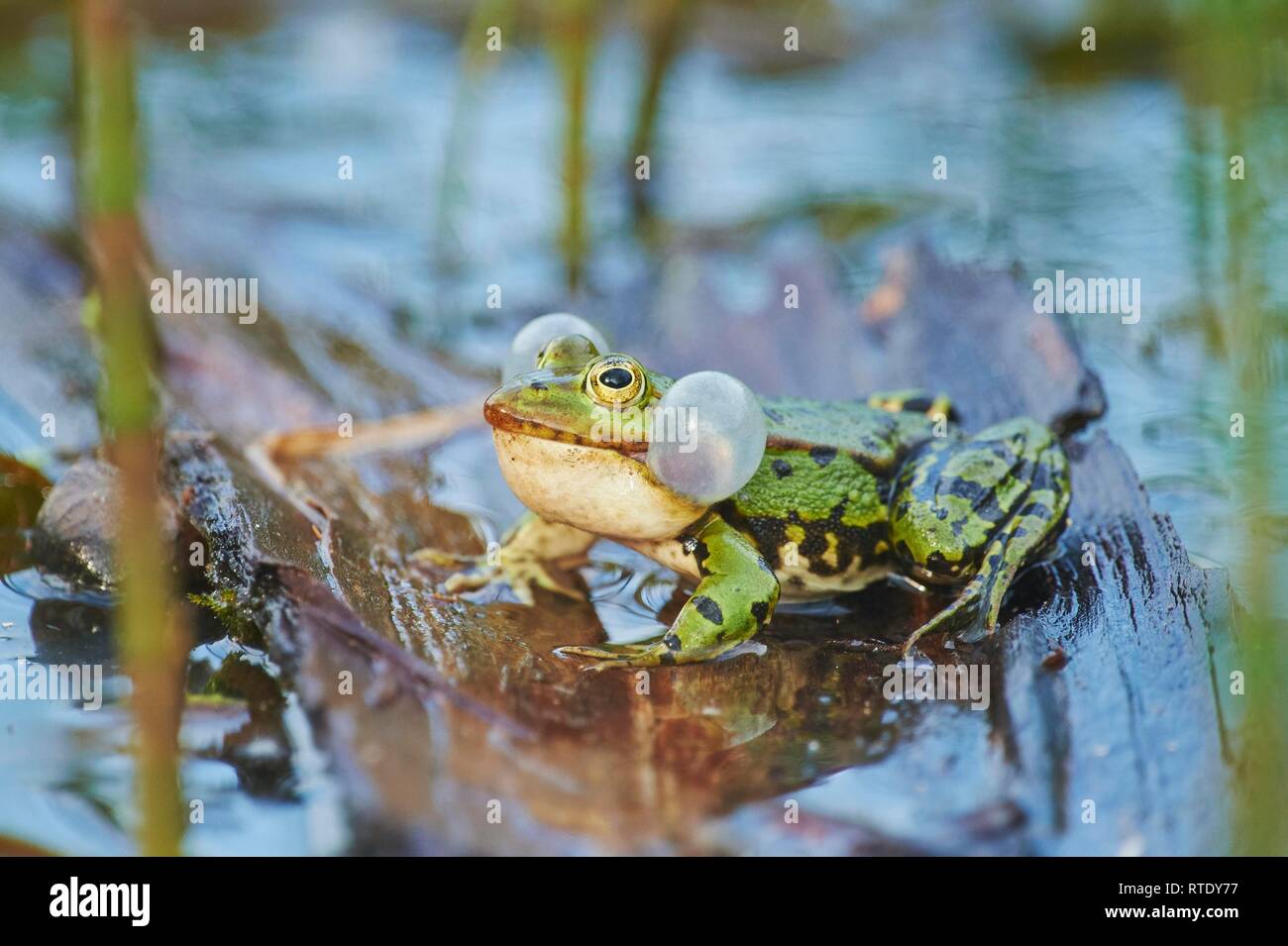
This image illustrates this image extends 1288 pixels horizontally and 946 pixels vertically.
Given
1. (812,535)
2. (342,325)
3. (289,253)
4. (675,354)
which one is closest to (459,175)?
(289,253)

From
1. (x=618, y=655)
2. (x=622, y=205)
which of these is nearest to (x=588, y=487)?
(x=618, y=655)

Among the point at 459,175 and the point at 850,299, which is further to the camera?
the point at 459,175

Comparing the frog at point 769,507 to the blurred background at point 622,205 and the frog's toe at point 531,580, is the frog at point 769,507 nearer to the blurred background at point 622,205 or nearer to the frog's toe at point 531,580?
the frog's toe at point 531,580

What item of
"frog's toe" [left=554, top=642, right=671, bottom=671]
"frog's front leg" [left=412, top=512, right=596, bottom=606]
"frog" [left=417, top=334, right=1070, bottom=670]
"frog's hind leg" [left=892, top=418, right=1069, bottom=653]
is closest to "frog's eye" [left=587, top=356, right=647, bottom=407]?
"frog" [left=417, top=334, right=1070, bottom=670]

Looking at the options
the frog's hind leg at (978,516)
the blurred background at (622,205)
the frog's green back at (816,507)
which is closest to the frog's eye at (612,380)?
the frog's green back at (816,507)

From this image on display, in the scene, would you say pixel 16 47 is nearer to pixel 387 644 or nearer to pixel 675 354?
pixel 675 354

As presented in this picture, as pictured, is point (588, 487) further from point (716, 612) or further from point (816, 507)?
point (816, 507)

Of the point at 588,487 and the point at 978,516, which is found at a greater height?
the point at 588,487
